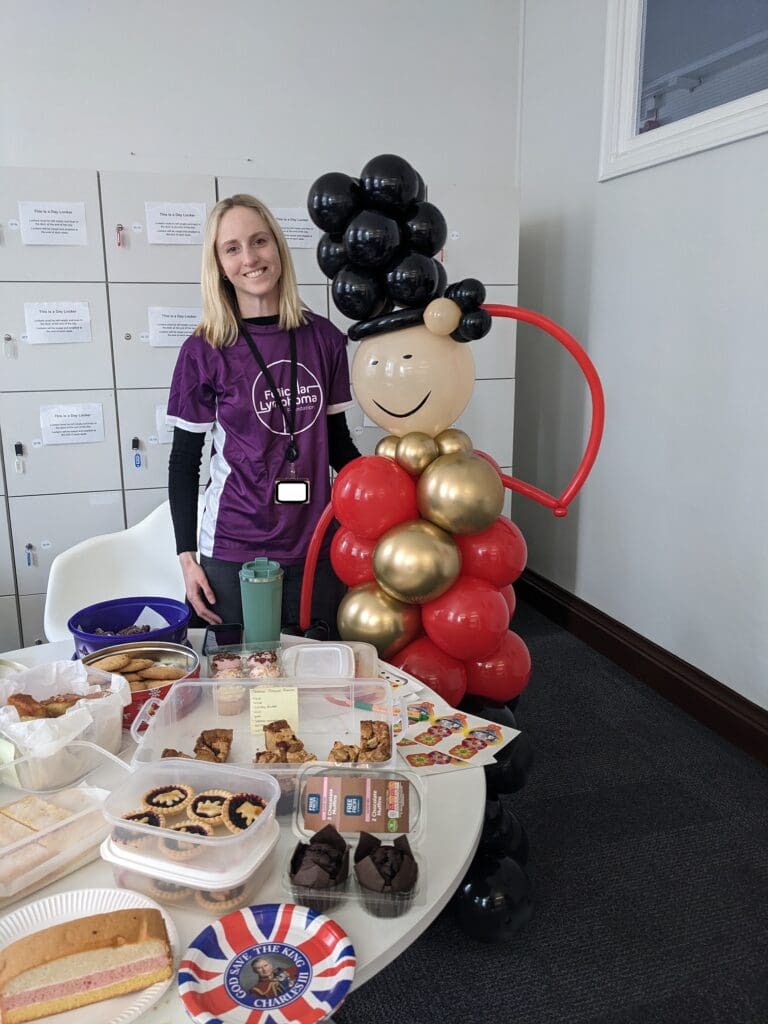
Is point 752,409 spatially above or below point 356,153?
below

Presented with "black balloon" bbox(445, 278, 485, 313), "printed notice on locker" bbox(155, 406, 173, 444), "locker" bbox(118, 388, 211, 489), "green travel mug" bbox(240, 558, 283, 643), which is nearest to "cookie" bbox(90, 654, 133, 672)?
"green travel mug" bbox(240, 558, 283, 643)

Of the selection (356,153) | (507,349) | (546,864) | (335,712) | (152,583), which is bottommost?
(546,864)

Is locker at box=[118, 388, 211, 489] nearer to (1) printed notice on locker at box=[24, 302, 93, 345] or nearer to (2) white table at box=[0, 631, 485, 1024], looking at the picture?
(1) printed notice on locker at box=[24, 302, 93, 345]

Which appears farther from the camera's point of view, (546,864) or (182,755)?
(546,864)

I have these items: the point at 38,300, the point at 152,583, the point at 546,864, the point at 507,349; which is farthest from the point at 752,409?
the point at 38,300

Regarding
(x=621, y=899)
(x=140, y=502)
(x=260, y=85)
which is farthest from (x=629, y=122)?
(x=621, y=899)

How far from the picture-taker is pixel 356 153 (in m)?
3.36

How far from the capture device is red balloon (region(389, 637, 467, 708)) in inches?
56.5

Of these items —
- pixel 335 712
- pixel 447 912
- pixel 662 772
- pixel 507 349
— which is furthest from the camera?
pixel 507 349

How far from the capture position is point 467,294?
1418 millimetres

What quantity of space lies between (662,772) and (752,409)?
115 centimetres

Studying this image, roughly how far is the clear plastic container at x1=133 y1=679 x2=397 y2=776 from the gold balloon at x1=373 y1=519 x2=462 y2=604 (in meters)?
0.28

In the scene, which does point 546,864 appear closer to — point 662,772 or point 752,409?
point 662,772

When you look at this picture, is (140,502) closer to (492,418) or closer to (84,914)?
(492,418)
